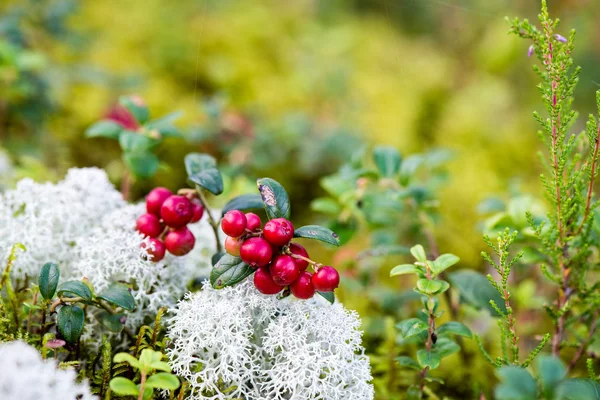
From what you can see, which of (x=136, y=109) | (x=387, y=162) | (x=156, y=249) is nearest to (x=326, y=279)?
(x=156, y=249)

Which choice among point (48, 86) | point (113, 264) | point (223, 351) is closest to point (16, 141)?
point (48, 86)

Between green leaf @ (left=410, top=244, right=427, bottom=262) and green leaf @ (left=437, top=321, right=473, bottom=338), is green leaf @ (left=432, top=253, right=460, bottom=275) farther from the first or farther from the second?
green leaf @ (left=437, top=321, right=473, bottom=338)

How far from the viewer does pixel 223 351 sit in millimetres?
925

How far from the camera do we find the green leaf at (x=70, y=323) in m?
0.93

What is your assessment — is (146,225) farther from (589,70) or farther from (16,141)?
(589,70)

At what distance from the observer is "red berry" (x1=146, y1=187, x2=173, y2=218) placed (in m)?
1.09

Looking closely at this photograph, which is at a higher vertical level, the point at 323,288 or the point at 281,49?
the point at 281,49

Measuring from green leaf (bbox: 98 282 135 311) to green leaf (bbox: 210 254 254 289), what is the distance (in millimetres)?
178

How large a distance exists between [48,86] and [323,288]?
69.4 inches

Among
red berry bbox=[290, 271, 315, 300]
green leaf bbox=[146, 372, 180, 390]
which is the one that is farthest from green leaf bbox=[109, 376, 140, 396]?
red berry bbox=[290, 271, 315, 300]

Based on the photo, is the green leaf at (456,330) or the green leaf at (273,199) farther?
the green leaf at (456,330)

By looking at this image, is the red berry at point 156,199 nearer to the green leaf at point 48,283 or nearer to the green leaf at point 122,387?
the green leaf at point 48,283

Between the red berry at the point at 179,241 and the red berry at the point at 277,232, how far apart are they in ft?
0.77

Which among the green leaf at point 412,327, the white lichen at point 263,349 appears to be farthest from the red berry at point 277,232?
the green leaf at point 412,327
